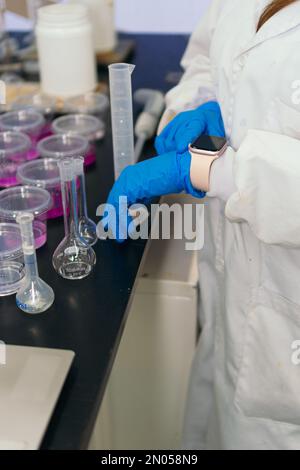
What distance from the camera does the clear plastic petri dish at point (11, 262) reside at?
2.81 ft

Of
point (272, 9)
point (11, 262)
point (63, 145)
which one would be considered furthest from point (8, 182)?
point (272, 9)

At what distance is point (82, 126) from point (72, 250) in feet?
1.73

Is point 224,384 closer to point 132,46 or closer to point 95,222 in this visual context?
point 95,222

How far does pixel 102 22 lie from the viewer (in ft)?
5.71

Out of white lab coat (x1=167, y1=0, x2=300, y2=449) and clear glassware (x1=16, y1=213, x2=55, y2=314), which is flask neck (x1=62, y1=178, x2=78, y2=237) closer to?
clear glassware (x1=16, y1=213, x2=55, y2=314)

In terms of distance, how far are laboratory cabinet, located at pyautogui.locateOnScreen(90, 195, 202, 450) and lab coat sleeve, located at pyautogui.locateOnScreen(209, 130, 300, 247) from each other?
1.36 feet

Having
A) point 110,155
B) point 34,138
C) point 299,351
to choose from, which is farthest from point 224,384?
point 34,138

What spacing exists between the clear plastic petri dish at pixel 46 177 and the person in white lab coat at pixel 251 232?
0.28 m

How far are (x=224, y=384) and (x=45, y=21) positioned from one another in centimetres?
100

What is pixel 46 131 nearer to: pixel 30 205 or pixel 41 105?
pixel 41 105

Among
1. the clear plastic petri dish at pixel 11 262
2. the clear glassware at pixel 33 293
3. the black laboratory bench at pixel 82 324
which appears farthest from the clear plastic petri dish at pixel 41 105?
the clear glassware at pixel 33 293

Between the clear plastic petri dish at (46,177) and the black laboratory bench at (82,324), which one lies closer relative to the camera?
the black laboratory bench at (82,324)

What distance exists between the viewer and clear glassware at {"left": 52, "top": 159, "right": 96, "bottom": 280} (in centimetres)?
89

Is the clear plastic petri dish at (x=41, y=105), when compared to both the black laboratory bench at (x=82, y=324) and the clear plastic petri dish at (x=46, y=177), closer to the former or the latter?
the clear plastic petri dish at (x=46, y=177)
